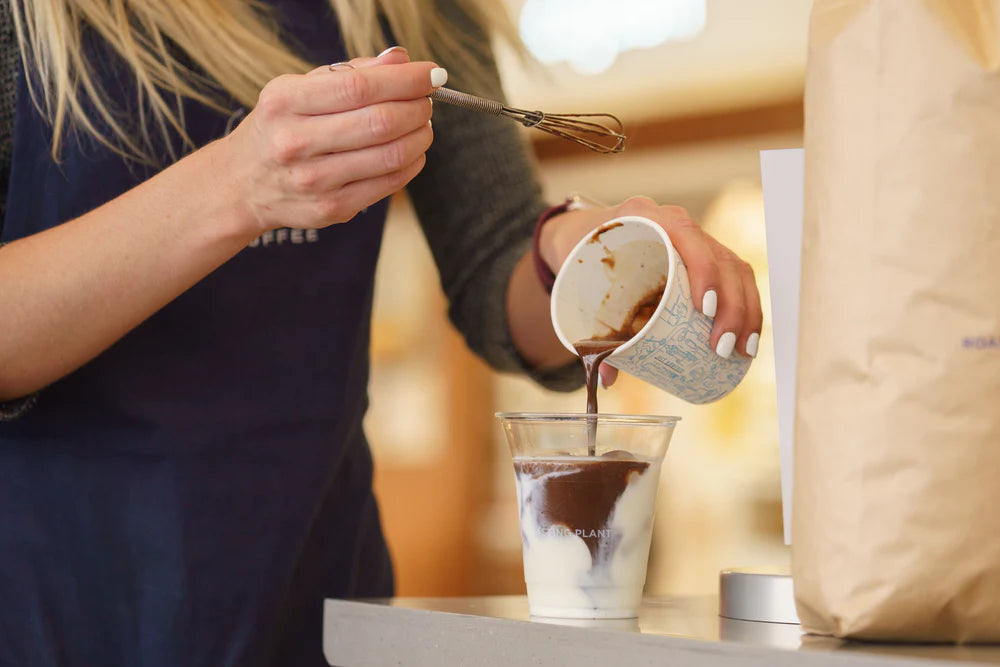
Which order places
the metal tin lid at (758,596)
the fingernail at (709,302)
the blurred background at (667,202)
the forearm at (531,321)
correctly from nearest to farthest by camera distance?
the metal tin lid at (758,596) < the fingernail at (709,302) < the forearm at (531,321) < the blurred background at (667,202)

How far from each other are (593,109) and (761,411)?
1.13m

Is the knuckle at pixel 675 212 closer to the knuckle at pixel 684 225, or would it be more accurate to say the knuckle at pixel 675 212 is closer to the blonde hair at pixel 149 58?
the knuckle at pixel 684 225

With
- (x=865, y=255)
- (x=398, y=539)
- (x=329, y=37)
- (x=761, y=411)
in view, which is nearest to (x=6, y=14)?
(x=329, y=37)

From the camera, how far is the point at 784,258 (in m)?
0.68

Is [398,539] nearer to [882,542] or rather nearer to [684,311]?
[684,311]

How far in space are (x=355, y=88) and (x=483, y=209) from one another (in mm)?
569

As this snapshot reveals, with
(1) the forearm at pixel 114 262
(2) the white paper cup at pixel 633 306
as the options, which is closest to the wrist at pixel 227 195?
(1) the forearm at pixel 114 262

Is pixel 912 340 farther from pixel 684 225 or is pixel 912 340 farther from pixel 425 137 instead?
pixel 425 137

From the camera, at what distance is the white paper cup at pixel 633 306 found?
744 mm

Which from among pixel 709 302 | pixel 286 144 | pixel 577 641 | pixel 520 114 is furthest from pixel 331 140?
pixel 577 641

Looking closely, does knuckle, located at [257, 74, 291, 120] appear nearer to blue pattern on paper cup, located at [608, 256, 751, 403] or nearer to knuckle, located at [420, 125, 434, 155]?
knuckle, located at [420, 125, 434, 155]

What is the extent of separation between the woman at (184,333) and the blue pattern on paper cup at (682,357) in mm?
33

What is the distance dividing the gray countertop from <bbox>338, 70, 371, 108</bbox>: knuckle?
1.12ft

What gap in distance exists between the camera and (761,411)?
3.26 meters
